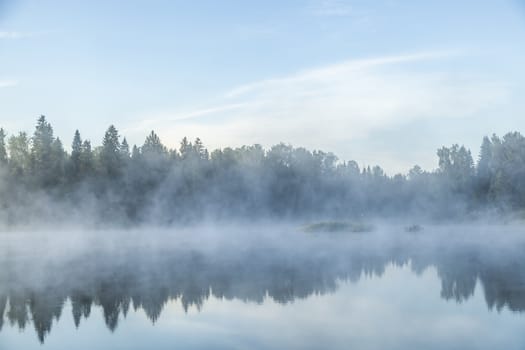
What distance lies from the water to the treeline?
5630 cm

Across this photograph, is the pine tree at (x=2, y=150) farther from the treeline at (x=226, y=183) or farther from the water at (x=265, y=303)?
the water at (x=265, y=303)

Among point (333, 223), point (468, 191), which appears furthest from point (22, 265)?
point (468, 191)

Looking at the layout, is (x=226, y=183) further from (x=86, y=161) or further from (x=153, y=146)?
(x=86, y=161)

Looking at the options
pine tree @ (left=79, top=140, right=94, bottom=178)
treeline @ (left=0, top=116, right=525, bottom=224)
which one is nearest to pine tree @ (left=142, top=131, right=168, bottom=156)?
treeline @ (left=0, top=116, right=525, bottom=224)

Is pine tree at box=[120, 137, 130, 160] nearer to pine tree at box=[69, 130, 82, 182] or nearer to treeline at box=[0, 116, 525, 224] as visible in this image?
treeline at box=[0, 116, 525, 224]

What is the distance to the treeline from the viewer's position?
88000mm

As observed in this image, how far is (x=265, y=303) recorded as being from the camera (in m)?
20.4

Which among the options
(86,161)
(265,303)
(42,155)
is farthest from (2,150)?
(265,303)

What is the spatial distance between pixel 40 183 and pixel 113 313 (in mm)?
75344

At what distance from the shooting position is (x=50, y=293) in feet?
73.9

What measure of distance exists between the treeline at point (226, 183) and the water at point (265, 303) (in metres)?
56.3

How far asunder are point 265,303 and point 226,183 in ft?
320

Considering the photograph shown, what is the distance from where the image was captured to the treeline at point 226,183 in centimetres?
8800

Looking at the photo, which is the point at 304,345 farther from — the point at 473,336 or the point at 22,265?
the point at 22,265
